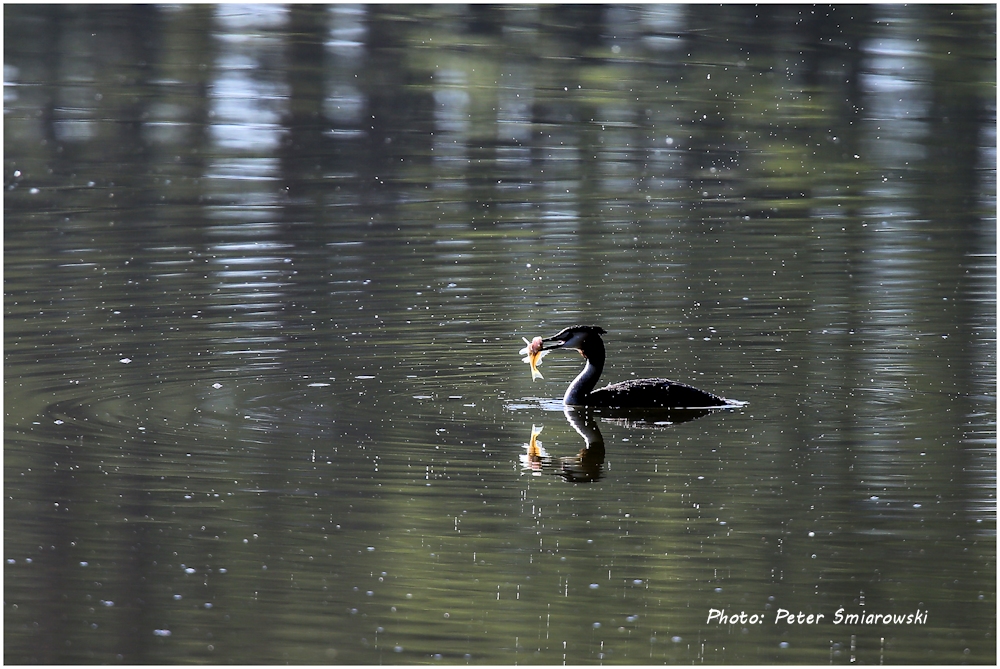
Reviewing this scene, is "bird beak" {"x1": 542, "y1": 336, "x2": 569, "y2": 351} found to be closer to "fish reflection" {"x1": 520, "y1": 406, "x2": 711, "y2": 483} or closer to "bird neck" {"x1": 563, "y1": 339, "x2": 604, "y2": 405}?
"bird neck" {"x1": 563, "y1": 339, "x2": 604, "y2": 405}

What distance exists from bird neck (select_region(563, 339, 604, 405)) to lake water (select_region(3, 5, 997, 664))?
0.51ft

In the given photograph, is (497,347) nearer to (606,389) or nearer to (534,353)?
(534,353)

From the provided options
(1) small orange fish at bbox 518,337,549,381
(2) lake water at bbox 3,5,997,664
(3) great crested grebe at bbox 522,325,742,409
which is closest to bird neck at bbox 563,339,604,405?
(3) great crested grebe at bbox 522,325,742,409

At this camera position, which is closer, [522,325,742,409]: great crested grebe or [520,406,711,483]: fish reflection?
[520,406,711,483]: fish reflection

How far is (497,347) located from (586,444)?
2.49 metres

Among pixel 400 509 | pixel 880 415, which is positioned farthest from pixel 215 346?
pixel 880 415

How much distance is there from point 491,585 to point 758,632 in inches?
47.9

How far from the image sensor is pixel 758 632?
267 inches

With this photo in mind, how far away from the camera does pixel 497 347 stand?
38.9 feet

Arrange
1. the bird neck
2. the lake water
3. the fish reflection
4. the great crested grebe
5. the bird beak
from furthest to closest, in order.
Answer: the bird beak, the bird neck, the great crested grebe, the fish reflection, the lake water

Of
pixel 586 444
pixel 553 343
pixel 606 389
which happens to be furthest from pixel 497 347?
pixel 586 444

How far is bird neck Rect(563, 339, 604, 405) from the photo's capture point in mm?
10461

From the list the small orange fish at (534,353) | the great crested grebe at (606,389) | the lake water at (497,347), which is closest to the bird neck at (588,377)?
the great crested grebe at (606,389)

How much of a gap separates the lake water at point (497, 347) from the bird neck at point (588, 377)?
0.51 ft
